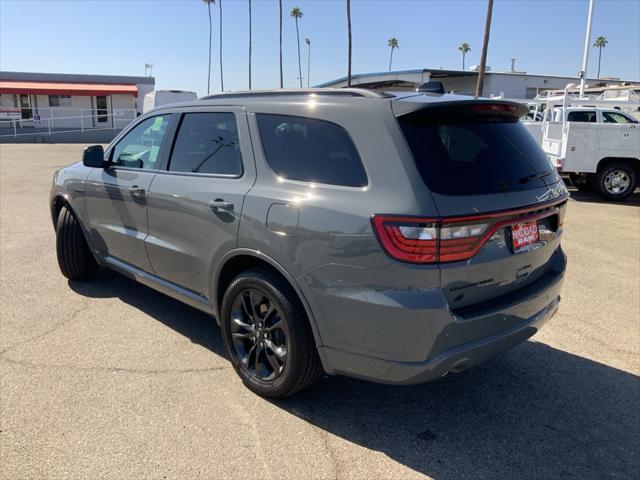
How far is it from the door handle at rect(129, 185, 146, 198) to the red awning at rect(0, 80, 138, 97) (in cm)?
3513

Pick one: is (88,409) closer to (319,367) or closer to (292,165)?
(319,367)

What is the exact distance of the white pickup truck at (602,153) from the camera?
11.3 meters

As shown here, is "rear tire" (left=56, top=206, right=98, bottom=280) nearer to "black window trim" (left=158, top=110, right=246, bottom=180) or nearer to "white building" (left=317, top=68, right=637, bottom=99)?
"black window trim" (left=158, top=110, right=246, bottom=180)

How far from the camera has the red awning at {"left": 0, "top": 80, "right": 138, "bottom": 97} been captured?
33.9m

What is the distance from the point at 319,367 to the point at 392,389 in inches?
27.0

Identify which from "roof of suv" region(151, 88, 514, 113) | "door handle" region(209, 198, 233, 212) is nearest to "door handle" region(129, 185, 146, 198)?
"roof of suv" region(151, 88, 514, 113)

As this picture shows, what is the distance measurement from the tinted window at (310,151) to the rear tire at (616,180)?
10674 millimetres

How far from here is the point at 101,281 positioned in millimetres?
5457

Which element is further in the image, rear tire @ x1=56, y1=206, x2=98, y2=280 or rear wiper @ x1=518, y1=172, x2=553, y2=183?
rear tire @ x1=56, y1=206, x2=98, y2=280

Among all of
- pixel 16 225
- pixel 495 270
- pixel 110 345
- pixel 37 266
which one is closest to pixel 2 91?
pixel 16 225

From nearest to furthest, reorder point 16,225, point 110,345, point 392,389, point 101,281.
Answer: point 392,389 < point 110,345 < point 101,281 < point 16,225

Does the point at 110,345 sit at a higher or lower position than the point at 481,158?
lower

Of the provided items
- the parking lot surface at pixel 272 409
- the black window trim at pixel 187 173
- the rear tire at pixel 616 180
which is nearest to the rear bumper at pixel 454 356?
the parking lot surface at pixel 272 409

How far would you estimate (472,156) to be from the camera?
2.77 metres
